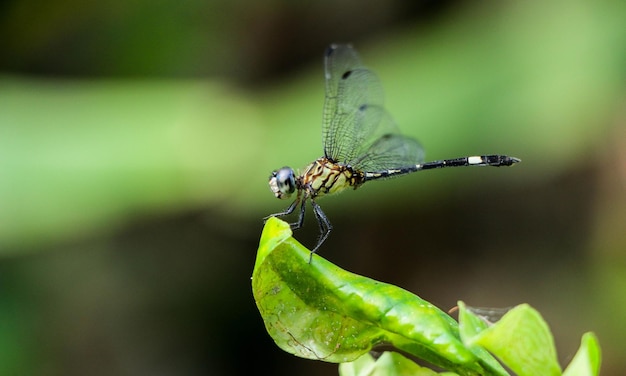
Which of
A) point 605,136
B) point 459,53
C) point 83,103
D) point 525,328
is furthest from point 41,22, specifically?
point 525,328

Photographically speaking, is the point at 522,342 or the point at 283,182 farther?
the point at 283,182

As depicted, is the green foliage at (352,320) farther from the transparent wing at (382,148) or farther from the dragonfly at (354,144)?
the transparent wing at (382,148)

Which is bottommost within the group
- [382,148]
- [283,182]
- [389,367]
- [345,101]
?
[389,367]

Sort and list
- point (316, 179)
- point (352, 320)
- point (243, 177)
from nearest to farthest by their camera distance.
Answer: point (352, 320)
point (316, 179)
point (243, 177)

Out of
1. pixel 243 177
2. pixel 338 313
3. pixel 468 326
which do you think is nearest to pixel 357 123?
pixel 243 177

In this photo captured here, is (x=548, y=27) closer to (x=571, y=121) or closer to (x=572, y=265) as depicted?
(x=571, y=121)

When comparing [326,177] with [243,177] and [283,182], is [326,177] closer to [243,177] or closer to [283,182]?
[283,182]

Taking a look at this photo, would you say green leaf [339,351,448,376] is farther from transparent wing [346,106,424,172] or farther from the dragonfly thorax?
transparent wing [346,106,424,172]

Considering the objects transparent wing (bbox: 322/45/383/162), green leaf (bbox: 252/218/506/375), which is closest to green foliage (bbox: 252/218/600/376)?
green leaf (bbox: 252/218/506/375)
